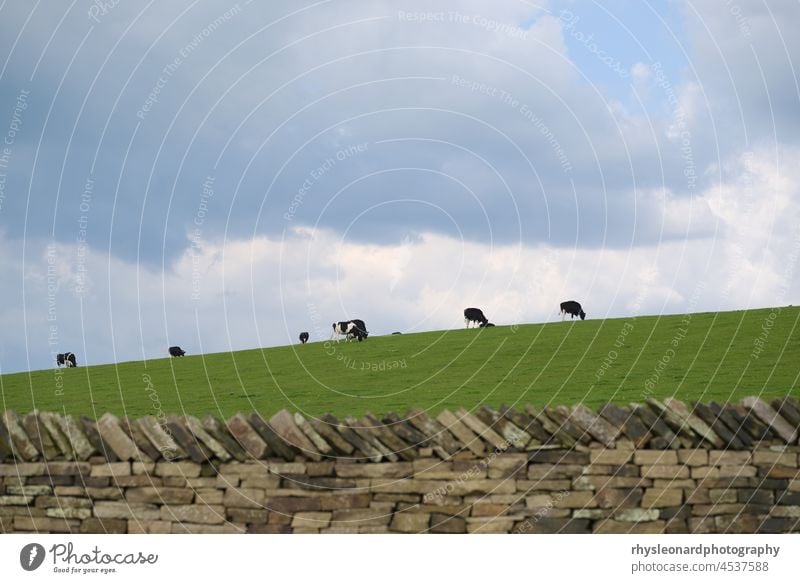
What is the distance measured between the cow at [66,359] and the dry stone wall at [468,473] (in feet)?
154

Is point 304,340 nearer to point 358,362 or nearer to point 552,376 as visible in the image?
point 358,362

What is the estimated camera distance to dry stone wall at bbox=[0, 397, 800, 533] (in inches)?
437

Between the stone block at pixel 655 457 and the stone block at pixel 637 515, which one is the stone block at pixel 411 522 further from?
the stone block at pixel 655 457

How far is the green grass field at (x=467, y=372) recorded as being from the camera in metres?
25.5

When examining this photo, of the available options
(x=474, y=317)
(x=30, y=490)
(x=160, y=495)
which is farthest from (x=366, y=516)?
(x=474, y=317)

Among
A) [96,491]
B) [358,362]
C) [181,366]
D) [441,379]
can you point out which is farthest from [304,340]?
[96,491]

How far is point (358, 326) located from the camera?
47062mm

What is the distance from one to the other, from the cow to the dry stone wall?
4680 centimetres

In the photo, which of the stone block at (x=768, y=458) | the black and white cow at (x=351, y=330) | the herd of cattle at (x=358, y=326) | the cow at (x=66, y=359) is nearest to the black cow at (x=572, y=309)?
the herd of cattle at (x=358, y=326)

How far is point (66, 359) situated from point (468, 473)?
49.7 metres

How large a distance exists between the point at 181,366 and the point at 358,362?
986cm

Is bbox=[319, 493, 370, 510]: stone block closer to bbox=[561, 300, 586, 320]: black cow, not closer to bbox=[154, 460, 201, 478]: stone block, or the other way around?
bbox=[154, 460, 201, 478]: stone block

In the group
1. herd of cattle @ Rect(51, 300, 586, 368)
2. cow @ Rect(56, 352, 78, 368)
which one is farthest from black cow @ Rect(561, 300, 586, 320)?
cow @ Rect(56, 352, 78, 368)
